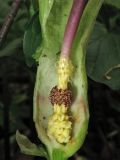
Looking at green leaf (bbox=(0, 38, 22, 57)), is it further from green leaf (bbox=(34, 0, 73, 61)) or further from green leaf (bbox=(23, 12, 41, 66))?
green leaf (bbox=(34, 0, 73, 61))

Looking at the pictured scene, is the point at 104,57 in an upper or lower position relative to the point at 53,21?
lower

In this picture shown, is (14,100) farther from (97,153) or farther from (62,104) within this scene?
(62,104)

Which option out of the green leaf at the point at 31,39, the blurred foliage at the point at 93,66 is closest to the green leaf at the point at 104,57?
the blurred foliage at the point at 93,66

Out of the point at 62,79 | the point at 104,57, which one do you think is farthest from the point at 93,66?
the point at 62,79

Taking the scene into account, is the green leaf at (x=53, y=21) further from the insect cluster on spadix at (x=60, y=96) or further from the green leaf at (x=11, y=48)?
the green leaf at (x=11, y=48)

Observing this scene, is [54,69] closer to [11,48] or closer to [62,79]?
[62,79]

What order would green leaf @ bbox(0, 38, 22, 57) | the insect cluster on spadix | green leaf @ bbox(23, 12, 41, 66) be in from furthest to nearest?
green leaf @ bbox(0, 38, 22, 57) → green leaf @ bbox(23, 12, 41, 66) → the insect cluster on spadix

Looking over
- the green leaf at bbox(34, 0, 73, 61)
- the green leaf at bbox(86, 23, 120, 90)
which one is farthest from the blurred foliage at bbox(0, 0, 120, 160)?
the green leaf at bbox(34, 0, 73, 61)
